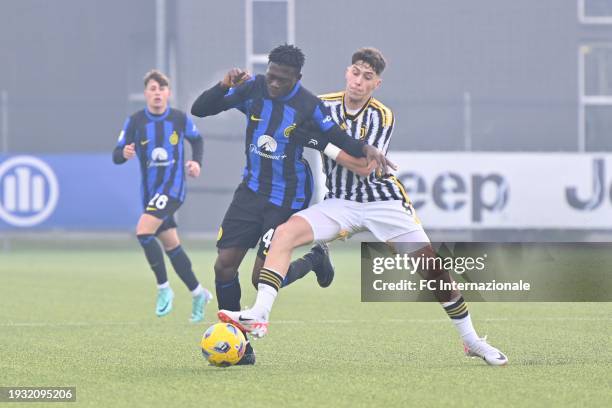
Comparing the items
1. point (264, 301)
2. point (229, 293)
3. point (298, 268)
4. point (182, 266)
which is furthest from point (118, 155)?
point (264, 301)

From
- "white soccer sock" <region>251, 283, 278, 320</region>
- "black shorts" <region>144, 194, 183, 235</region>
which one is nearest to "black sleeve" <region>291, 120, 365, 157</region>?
"white soccer sock" <region>251, 283, 278, 320</region>

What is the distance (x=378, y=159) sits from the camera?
24.6 ft

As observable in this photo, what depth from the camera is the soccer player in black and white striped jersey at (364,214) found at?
7562 mm

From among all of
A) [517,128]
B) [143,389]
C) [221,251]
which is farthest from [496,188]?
[143,389]

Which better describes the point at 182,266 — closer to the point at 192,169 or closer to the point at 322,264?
the point at 192,169

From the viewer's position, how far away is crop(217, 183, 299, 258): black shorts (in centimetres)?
799

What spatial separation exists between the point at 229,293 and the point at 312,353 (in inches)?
24.2

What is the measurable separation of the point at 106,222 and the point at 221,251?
1307 centimetres

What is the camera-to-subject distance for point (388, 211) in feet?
25.5

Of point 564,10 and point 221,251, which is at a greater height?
point 564,10

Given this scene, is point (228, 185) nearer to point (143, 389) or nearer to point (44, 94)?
point (44, 94)

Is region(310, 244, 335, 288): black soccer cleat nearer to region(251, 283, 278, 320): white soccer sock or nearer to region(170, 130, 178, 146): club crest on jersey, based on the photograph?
region(251, 283, 278, 320): white soccer sock

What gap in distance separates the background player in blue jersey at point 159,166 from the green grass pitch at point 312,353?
497mm

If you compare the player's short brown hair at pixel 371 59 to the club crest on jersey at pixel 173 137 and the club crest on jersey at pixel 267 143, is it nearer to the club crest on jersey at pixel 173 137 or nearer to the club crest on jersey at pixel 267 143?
the club crest on jersey at pixel 267 143
